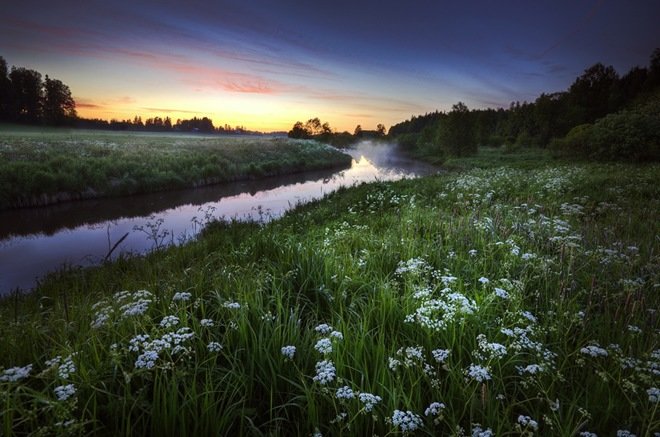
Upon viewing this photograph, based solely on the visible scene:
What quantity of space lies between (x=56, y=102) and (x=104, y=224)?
71.7 m

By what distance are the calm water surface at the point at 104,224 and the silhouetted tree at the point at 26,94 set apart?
56077 millimetres

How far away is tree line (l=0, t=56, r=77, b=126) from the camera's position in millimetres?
56031

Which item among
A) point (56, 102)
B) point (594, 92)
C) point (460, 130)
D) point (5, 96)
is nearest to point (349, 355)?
point (460, 130)

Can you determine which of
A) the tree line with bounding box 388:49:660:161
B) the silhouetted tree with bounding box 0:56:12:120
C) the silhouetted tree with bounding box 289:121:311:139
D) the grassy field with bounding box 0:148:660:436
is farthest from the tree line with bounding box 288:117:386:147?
the grassy field with bounding box 0:148:660:436

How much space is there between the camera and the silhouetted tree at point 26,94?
56.8 meters

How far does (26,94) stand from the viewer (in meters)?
59.4

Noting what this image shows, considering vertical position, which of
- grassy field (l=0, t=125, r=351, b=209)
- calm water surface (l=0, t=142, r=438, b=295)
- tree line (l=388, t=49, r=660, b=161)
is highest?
tree line (l=388, t=49, r=660, b=161)

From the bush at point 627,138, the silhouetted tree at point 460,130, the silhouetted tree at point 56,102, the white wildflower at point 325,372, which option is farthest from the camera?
the silhouetted tree at point 460,130

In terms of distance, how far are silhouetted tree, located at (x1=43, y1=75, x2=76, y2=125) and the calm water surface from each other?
6200 centimetres

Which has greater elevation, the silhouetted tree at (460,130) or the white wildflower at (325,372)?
the silhouetted tree at (460,130)

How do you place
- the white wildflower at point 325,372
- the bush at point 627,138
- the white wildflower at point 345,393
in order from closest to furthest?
1. the white wildflower at point 345,393
2. the white wildflower at point 325,372
3. the bush at point 627,138

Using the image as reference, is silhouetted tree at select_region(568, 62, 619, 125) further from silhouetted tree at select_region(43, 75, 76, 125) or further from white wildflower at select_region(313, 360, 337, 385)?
silhouetted tree at select_region(43, 75, 76, 125)

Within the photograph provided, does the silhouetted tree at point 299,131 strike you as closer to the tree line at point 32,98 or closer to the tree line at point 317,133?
the tree line at point 317,133

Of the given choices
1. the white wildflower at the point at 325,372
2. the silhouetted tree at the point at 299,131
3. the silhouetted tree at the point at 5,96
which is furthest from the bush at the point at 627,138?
the silhouetted tree at the point at 299,131
